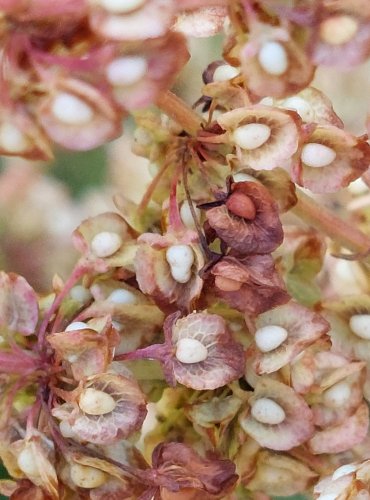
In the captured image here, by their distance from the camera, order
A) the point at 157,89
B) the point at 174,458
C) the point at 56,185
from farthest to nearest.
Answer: the point at 56,185, the point at 174,458, the point at 157,89

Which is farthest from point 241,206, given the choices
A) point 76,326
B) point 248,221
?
point 76,326

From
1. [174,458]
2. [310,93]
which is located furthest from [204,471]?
[310,93]

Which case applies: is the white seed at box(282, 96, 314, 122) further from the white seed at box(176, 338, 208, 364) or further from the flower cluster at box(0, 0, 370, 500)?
the white seed at box(176, 338, 208, 364)

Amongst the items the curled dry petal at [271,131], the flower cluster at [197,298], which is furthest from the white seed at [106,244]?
the curled dry petal at [271,131]

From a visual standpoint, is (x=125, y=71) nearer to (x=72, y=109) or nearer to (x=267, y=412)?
(x=72, y=109)

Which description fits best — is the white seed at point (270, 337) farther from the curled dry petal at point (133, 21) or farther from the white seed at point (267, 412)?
the curled dry petal at point (133, 21)

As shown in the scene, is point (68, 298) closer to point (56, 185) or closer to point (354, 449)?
point (354, 449)
